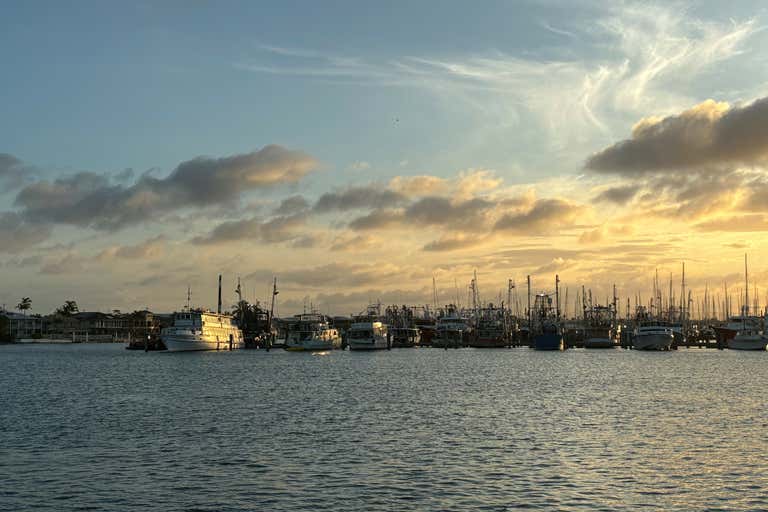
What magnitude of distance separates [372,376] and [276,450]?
67.8m

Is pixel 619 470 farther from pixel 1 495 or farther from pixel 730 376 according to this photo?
pixel 730 376

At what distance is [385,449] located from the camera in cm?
4575

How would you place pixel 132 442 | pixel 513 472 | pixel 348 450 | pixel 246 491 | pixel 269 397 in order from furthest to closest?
pixel 269 397, pixel 132 442, pixel 348 450, pixel 513 472, pixel 246 491

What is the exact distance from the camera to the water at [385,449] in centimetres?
3397

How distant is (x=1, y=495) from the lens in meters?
34.2

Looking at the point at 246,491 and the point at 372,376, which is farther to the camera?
the point at 372,376

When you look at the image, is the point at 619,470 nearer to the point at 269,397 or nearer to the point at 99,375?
the point at 269,397

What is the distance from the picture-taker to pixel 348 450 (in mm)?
45562

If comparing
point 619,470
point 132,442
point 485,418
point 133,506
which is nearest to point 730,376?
point 485,418

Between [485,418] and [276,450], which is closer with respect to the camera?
[276,450]

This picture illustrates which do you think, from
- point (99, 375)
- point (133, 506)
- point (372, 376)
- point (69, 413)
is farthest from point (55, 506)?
point (99, 375)

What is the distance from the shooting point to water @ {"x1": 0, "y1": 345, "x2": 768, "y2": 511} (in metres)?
34.0

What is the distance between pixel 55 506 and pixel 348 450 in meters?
17.2

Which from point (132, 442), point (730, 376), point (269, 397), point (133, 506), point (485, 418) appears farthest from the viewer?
point (730, 376)
